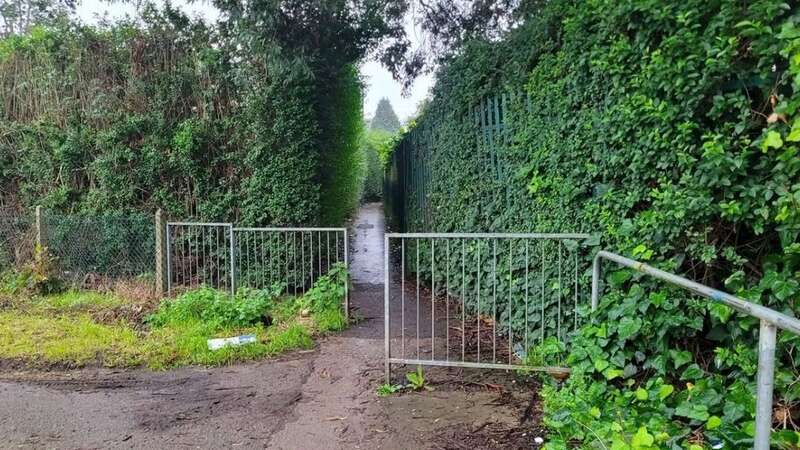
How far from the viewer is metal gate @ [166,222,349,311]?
6.28 metres

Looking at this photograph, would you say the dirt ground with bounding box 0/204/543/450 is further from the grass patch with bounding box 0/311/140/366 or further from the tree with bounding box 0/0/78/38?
the tree with bounding box 0/0/78/38

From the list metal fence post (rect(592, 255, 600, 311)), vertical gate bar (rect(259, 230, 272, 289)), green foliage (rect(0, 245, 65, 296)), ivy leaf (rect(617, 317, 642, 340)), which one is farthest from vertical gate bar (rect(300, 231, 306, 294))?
ivy leaf (rect(617, 317, 642, 340))

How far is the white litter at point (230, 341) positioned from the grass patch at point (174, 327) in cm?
6

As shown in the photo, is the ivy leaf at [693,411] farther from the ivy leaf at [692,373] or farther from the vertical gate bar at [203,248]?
the vertical gate bar at [203,248]

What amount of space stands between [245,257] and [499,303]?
11.8ft

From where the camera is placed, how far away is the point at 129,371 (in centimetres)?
421

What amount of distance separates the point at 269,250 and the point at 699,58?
17.3 ft

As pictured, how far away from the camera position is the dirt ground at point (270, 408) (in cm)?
297

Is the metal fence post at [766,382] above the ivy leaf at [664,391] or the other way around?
Answer: above

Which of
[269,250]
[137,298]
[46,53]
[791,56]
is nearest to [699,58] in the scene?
[791,56]

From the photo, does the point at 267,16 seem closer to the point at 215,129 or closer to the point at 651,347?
the point at 215,129

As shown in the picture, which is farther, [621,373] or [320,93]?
[320,93]

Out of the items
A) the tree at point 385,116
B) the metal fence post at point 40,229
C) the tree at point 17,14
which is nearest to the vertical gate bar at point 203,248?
the metal fence post at point 40,229

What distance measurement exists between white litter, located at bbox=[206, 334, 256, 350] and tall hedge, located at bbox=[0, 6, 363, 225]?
1.98m
